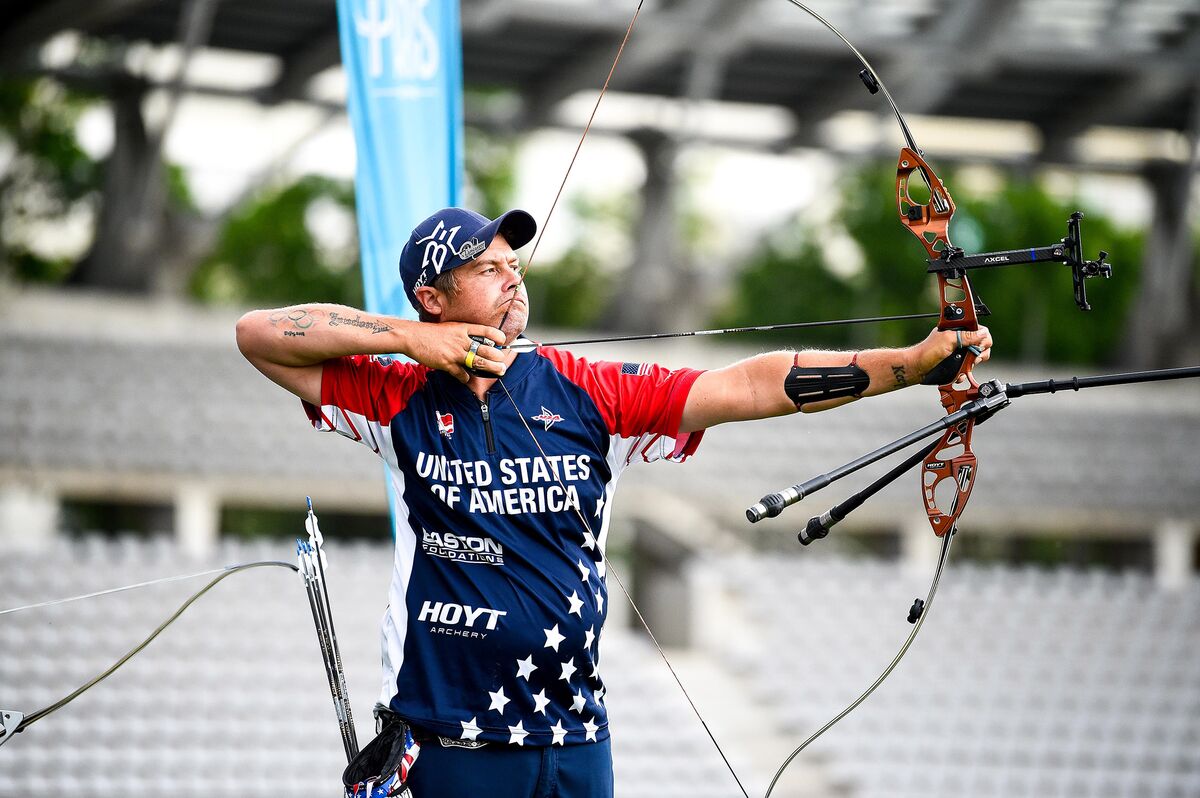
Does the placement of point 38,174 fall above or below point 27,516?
above

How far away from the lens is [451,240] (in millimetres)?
2123

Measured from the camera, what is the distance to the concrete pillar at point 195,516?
12500 millimetres

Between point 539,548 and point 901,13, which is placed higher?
point 901,13

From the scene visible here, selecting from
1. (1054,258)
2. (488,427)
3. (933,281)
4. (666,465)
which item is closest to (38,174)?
(666,465)

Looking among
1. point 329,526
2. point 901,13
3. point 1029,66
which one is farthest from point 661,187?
point 329,526

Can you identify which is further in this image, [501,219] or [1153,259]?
[1153,259]

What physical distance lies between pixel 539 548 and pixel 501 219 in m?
0.55

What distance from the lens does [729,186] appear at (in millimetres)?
20531

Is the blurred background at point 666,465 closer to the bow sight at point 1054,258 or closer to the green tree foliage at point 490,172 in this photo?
the green tree foliage at point 490,172

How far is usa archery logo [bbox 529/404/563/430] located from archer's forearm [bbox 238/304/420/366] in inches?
9.8

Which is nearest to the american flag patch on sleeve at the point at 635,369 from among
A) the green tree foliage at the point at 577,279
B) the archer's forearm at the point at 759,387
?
the archer's forearm at the point at 759,387

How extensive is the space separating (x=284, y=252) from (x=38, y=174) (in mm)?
5312

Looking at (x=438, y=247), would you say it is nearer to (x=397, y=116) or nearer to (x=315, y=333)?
(x=315, y=333)

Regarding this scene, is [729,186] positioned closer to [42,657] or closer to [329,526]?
[329,526]
